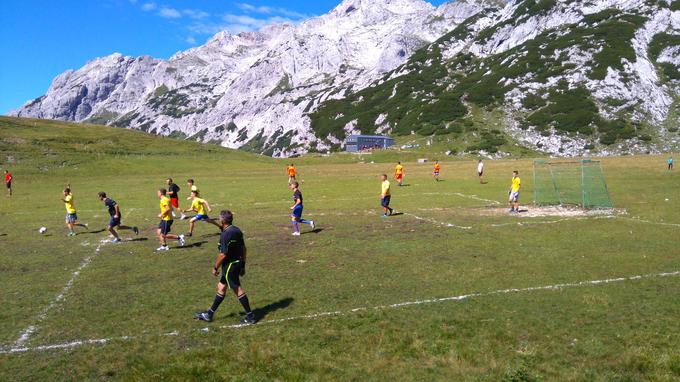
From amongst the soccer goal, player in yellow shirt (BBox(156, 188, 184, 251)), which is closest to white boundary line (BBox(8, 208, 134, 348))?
player in yellow shirt (BBox(156, 188, 184, 251))

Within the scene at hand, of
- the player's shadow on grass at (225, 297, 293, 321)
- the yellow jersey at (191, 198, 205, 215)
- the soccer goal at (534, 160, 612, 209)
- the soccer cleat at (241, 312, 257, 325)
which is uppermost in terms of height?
the yellow jersey at (191, 198, 205, 215)

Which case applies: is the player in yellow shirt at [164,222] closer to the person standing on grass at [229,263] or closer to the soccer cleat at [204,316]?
the soccer cleat at [204,316]

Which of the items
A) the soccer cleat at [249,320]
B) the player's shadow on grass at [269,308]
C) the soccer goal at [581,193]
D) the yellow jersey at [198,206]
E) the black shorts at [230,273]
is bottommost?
the player's shadow on grass at [269,308]

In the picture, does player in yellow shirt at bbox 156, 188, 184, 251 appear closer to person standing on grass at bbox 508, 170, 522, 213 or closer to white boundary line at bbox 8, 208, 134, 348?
white boundary line at bbox 8, 208, 134, 348

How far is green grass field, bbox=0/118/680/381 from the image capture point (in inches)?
385

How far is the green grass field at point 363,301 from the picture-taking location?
9773mm

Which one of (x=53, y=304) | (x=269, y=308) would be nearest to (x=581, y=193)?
(x=269, y=308)

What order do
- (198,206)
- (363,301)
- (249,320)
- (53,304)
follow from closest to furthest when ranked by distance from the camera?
(249,320) < (363,301) < (53,304) < (198,206)

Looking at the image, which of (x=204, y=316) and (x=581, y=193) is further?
(x=581, y=193)

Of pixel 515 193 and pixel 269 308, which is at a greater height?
→ pixel 515 193

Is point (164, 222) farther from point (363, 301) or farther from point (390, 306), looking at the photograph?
point (390, 306)

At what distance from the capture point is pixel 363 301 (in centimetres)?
1384

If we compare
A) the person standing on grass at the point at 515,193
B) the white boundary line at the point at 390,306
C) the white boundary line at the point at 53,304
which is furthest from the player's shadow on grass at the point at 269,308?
the person standing on grass at the point at 515,193

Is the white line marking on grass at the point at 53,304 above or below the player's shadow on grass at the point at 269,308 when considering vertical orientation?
above
